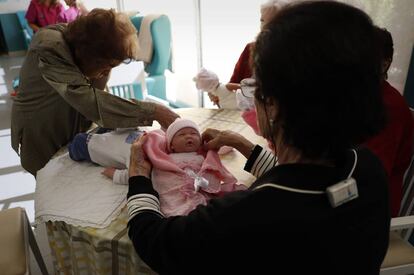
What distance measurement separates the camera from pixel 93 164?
57.6 inches

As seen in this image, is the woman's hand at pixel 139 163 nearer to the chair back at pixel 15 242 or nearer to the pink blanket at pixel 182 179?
the pink blanket at pixel 182 179

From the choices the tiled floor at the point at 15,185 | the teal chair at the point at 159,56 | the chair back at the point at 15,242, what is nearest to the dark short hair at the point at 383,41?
the chair back at the point at 15,242

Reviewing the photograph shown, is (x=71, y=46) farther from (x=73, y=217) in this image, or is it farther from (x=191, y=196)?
(x=191, y=196)

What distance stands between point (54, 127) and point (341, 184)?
58.7 inches

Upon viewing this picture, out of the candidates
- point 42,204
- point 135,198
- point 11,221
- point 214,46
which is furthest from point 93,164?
point 214,46

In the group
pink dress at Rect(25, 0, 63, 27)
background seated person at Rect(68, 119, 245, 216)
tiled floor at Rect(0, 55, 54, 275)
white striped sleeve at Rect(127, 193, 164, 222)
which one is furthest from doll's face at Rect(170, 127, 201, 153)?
pink dress at Rect(25, 0, 63, 27)

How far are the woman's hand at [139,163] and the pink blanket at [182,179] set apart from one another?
0.03 metres

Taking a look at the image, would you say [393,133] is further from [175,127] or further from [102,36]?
[102,36]

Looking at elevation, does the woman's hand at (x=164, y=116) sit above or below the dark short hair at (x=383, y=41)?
below

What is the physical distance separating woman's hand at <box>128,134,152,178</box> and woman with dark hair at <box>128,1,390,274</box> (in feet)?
1.43

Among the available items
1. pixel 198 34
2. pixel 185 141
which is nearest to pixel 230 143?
pixel 185 141

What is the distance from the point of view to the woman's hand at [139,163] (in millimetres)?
1070

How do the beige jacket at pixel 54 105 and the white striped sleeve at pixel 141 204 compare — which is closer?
the white striped sleeve at pixel 141 204

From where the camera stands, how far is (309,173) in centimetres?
60
